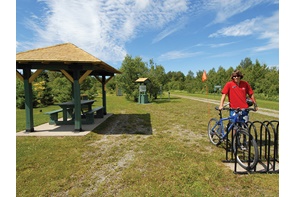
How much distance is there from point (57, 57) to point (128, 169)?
16.9ft

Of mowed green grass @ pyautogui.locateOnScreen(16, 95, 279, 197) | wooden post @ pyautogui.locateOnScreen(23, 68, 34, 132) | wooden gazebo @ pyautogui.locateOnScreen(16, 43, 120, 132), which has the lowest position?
mowed green grass @ pyautogui.locateOnScreen(16, 95, 279, 197)

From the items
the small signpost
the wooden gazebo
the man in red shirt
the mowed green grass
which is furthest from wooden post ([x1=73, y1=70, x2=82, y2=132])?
the small signpost

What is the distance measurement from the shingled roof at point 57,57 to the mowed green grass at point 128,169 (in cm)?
285

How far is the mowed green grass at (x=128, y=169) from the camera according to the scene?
300cm

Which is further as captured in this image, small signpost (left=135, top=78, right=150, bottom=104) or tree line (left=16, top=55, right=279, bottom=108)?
small signpost (left=135, top=78, right=150, bottom=104)

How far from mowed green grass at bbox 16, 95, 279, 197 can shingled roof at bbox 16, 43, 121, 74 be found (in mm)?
2853

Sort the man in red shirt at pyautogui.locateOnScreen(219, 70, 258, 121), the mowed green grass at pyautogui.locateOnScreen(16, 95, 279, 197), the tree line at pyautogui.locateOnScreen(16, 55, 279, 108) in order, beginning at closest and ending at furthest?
the mowed green grass at pyautogui.locateOnScreen(16, 95, 279, 197)
the man in red shirt at pyautogui.locateOnScreen(219, 70, 258, 121)
the tree line at pyautogui.locateOnScreen(16, 55, 279, 108)

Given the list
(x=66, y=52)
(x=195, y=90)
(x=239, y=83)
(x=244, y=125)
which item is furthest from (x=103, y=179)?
(x=195, y=90)

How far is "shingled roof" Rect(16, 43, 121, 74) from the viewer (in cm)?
626

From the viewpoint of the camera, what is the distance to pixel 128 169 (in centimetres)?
379

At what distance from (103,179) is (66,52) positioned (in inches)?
226

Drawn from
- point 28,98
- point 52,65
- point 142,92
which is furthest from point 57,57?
point 142,92

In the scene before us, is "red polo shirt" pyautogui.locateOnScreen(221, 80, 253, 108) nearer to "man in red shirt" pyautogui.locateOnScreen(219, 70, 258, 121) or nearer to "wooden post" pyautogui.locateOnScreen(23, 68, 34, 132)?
"man in red shirt" pyautogui.locateOnScreen(219, 70, 258, 121)

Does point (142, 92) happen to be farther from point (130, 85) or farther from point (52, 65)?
point (52, 65)
